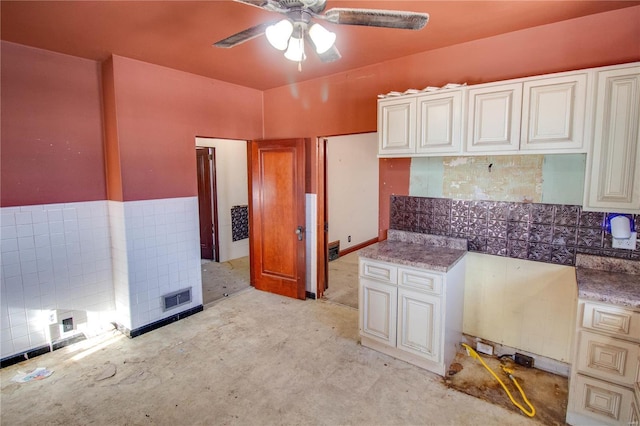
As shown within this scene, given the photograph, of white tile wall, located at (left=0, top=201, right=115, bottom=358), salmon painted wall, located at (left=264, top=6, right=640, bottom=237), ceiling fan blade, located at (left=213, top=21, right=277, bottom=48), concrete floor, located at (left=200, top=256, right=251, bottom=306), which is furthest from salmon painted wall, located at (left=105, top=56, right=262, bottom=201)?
ceiling fan blade, located at (left=213, top=21, right=277, bottom=48)

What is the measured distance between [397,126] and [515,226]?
50.8 inches

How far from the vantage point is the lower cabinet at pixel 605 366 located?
1.87 m

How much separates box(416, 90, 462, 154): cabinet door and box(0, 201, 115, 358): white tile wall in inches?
124

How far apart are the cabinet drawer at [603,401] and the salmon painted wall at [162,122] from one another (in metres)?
3.78

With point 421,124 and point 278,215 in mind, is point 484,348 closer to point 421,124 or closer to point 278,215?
point 421,124

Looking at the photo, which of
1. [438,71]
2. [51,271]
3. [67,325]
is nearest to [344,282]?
[438,71]

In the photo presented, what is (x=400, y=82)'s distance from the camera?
320cm

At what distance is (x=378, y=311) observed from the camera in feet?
9.32

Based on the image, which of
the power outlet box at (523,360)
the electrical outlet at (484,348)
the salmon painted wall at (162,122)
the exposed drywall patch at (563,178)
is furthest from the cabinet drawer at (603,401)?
the salmon painted wall at (162,122)

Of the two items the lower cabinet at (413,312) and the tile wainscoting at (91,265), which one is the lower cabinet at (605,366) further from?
the tile wainscoting at (91,265)

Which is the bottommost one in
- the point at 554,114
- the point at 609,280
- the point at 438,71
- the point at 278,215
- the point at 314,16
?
the point at 609,280

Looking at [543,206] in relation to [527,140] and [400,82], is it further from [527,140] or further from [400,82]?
[400,82]

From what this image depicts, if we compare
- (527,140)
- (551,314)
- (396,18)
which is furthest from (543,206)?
(396,18)

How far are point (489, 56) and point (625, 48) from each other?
0.85 metres
